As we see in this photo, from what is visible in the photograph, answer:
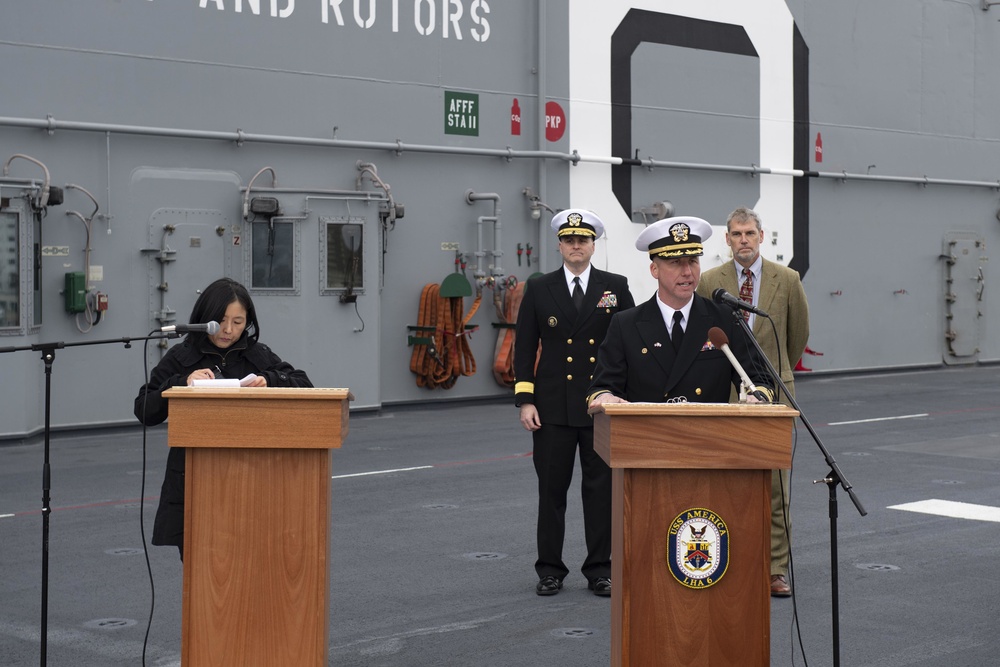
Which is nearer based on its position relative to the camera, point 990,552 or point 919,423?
point 990,552

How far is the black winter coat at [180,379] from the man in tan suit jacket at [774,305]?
8.90 ft

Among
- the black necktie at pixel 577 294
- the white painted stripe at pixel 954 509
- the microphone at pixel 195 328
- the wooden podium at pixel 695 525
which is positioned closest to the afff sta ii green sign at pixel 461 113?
the white painted stripe at pixel 954 509

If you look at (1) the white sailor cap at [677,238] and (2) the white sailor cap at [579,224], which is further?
(2) the white sailor cap at [579,224]

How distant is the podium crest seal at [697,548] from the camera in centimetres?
446

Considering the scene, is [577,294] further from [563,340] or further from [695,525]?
[695,525]

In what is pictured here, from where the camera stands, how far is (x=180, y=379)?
5344 millimetres

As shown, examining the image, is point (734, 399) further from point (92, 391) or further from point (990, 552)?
point (92, 391)

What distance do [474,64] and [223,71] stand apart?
12.8ft

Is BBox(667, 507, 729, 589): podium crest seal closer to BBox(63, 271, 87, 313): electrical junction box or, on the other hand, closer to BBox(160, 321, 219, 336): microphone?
BBox(160, 321, 219, 336): microphone

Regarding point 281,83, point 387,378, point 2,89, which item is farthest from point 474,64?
point 2,89

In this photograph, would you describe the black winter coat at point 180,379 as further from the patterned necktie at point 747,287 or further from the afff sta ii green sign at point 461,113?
the afff sta ii green sign at point 461,113

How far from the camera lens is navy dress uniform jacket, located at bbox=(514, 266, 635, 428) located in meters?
7.30

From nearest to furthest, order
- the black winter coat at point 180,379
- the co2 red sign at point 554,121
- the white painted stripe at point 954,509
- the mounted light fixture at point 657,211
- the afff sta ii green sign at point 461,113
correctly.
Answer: the black winter coat at point 180,379 → the white painted stripe at point 954,509 → the afff sta ii green sign at point 461,113 → the co2 red sign at point 554,121 → the mounted light fixture at point 657,211

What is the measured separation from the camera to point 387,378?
17.1 m
